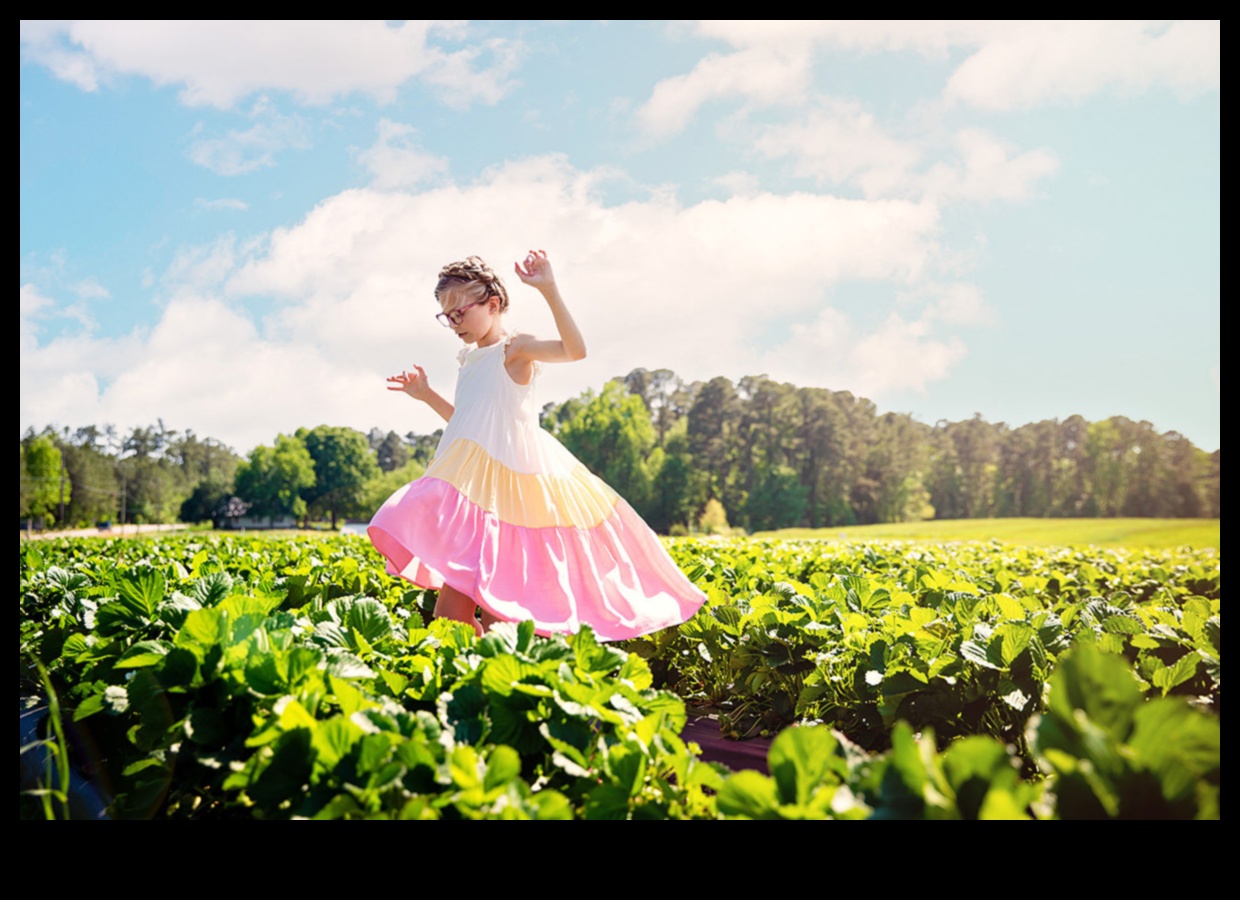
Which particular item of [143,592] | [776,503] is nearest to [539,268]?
[143,592]

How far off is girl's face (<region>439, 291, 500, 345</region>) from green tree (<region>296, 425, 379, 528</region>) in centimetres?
6176

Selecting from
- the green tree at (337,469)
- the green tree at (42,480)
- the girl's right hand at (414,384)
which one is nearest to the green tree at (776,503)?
the green tree at (337,469)

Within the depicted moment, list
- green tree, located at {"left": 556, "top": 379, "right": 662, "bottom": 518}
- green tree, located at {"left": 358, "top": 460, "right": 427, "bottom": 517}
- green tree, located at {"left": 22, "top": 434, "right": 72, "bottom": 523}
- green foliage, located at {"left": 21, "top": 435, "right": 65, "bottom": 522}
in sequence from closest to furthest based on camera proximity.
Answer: green foliage, located at {"left": 21, "top": 435, "right": 65, "bottom": 522} → green tree, located at {"left": 22, "top": 434, "right": 72, "bottom": 523} → green tree, located at {"left": 556, "top": 379, "right": 662, "bottom": 518} → green tree, located at {"left": 358, "top": 460, "right": 427, "bottom": 517}

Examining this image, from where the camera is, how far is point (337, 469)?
66.7 m

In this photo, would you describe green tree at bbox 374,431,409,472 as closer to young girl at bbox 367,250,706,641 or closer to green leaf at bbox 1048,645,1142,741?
young girl at bbox 367,250,706,641

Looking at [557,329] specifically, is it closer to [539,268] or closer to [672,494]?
[539,268]

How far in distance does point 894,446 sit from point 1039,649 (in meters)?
68.7

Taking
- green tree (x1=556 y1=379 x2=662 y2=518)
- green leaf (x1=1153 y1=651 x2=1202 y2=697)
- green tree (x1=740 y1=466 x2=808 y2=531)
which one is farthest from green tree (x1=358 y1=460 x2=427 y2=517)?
green leaf (x1=1153 y1=651 x2=1202 y2=697)

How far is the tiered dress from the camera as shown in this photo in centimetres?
372

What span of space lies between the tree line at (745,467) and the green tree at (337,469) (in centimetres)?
12
